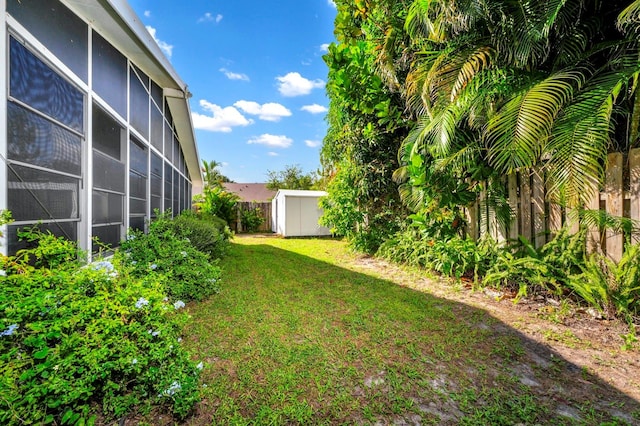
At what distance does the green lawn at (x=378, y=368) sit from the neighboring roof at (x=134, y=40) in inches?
145

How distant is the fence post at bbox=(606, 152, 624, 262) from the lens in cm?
339

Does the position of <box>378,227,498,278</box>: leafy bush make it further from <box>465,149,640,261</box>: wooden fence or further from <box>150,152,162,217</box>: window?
<box>150,152,162,217</box>: window

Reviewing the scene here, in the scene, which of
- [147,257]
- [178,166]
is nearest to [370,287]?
[147,257]

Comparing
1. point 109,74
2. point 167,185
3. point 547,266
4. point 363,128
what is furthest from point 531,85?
point 167,185

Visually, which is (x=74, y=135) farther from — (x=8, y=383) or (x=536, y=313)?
(x=536, y=313)

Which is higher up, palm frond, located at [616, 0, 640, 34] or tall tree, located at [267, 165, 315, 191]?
tall tree, located at [267, 165, 315, 191]

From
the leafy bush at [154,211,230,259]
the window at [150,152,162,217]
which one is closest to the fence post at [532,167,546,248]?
the leafy bush at [154,211,230,259]

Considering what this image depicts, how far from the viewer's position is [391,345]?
271cm

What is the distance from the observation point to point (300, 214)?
42.5 feet

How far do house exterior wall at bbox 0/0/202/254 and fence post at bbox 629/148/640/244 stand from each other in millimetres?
6032

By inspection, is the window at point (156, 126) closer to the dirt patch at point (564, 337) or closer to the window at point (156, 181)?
the window at point (156, 181)

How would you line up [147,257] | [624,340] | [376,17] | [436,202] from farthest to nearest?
[376,17] < [436,202] < [147,257] < [624,340]

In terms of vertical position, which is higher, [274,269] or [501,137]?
[501,137]

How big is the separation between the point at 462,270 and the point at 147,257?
4964mm
